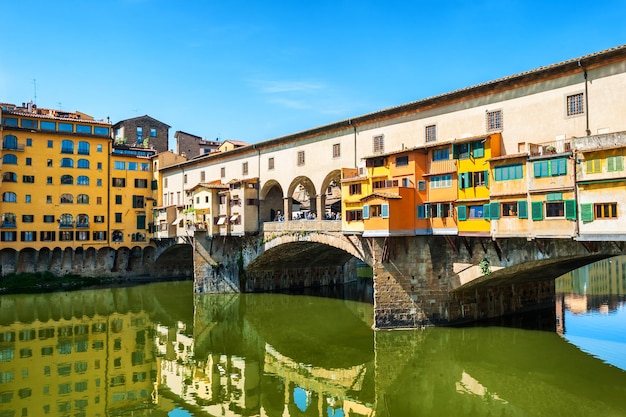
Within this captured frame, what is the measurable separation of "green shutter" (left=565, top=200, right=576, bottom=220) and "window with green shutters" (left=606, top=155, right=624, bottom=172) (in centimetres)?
197

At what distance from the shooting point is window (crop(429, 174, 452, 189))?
25.9m

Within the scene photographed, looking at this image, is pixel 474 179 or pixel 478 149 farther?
pixel 474 179

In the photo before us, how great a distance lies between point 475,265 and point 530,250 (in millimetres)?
3288

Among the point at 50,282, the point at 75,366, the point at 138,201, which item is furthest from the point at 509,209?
the point at 50,282

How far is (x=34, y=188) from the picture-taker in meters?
52.3

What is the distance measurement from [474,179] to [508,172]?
2130mm

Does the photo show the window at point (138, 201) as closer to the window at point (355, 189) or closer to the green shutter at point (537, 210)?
the window at point (355, 189)

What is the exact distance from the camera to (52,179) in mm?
53375

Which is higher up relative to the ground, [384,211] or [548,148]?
[548,148]

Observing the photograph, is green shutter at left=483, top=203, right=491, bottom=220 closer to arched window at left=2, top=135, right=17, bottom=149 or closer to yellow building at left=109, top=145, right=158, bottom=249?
yellow building at left=109, top=145, right=158, bottom=249

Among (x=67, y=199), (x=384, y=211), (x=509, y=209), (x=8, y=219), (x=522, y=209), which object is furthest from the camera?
(x=67, y=199)

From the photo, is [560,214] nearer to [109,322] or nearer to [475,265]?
[475,265]

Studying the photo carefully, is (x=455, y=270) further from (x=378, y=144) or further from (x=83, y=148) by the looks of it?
(x=83, y=148)

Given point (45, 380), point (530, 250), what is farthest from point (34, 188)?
point (530, 250)
